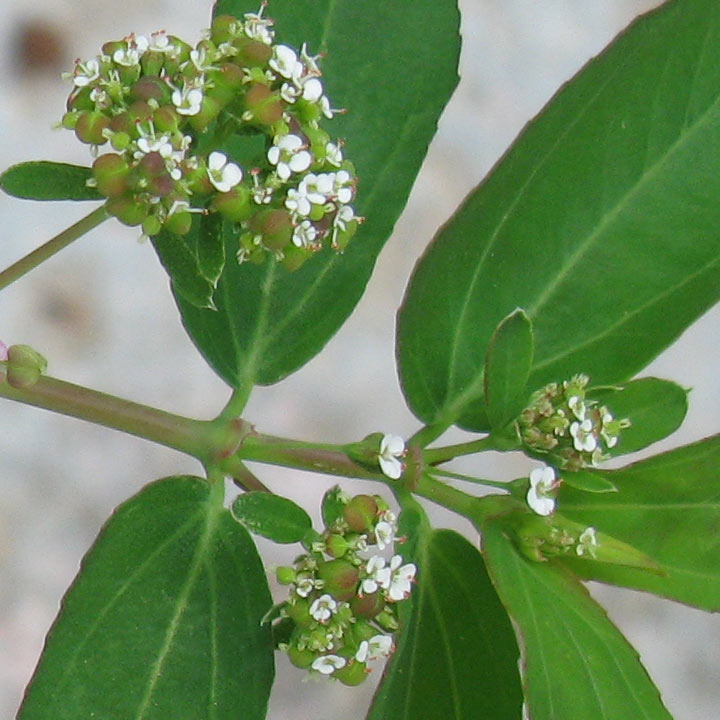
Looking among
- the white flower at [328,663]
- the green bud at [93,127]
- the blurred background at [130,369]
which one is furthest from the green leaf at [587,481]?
the blurred background at [130,369]

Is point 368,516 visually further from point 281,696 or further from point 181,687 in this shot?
point 281,696

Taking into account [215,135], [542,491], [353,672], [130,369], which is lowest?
[353,672]

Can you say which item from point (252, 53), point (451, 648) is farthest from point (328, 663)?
point (252, 53)

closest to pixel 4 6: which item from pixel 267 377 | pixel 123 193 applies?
pixel 267 377

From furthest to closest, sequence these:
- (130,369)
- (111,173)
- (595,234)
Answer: (130,369)
(595,234)
(111,173)

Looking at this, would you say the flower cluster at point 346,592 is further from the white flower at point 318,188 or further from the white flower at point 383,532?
the white flower at point 318,188

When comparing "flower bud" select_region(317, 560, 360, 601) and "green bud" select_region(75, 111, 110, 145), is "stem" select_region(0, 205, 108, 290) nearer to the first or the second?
"green bud" select_region(75, 111, 110, 145)

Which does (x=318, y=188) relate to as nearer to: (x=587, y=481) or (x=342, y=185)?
(x=342, y=185)
